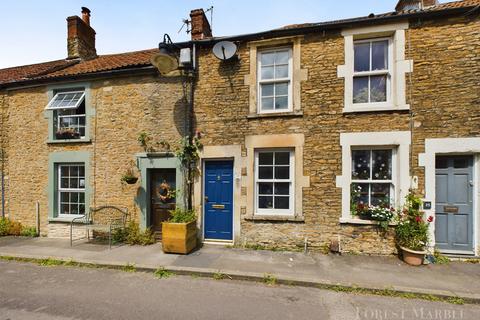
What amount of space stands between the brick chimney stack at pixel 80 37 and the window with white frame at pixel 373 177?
11569 millimetres

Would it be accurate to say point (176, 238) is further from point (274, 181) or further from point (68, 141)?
point (68, 141)

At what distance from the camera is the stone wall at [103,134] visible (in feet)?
23.3

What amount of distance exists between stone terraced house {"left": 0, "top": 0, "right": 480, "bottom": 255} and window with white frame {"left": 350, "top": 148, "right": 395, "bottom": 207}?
0.03 m

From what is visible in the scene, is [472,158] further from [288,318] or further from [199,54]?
[199,54]

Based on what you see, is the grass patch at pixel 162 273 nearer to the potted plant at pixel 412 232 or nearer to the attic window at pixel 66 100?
the potted plant at pixel 412 232

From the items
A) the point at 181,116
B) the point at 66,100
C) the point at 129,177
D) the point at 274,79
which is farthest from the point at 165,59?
the point at 66,100

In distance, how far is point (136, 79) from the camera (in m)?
7.28

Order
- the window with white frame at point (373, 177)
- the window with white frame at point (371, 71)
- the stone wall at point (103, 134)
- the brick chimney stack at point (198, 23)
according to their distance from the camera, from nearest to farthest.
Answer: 1. the window with white frame at point (373, 177)
2. the window with white frame at point (371, 71)
3. the stone wall at point (103, 134)
4. the brick chimney stack at point (198, 23)

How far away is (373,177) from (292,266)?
3.05 metres

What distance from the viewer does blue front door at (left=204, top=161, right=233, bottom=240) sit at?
6.75 metres

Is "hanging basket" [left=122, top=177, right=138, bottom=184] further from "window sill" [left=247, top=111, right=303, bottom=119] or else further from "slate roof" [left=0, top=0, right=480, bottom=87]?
"window sill" [left=247, top=111, right=303, bottom=119]


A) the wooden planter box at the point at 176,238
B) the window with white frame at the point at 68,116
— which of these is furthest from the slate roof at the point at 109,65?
the wooden planter box at the point at 176,238

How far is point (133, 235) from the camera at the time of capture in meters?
6.90

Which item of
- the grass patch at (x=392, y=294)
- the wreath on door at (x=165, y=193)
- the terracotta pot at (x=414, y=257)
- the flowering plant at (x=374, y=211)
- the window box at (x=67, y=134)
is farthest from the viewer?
the window box at (x=67, y=134)
